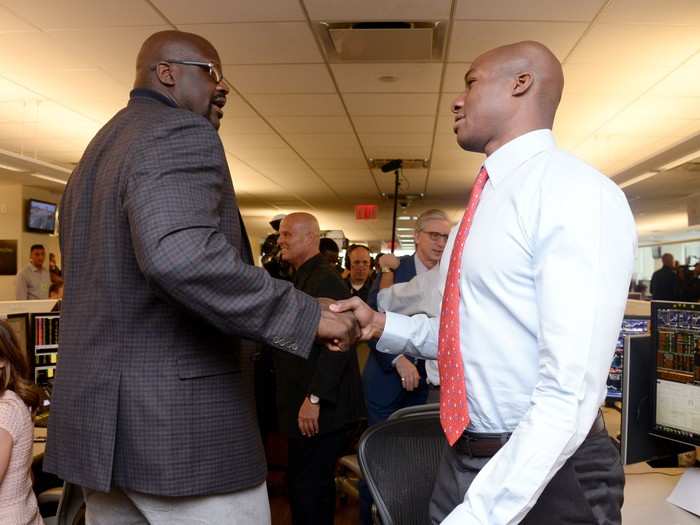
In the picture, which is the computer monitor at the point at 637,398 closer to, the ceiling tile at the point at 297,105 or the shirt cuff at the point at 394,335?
the shirt cuff at the point at 394,335

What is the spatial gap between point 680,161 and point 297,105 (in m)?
4.43

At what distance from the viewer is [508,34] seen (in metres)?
3.88

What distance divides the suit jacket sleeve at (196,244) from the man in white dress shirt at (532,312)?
313mm

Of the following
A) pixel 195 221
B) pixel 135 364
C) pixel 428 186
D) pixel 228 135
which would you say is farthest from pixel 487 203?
pixel 428 186

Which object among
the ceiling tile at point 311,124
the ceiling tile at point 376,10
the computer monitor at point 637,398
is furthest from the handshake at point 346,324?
the ceiling tile at point 311,124

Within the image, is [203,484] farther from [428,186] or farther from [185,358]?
[428,186]

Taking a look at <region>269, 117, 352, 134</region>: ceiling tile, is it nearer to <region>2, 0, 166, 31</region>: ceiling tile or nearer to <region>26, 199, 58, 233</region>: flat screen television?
<region>2, 0, 166, 31</region>: ceiling tile

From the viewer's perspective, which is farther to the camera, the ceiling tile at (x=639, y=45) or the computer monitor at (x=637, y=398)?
the ceiling tile at (x=639, y=45)

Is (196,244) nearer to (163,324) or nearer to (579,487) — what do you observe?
(163,324)

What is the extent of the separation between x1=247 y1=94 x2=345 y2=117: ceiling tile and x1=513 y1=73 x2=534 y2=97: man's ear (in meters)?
4.16

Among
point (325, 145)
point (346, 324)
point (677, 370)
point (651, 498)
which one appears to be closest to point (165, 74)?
point (346, 324)

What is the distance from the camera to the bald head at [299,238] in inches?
123

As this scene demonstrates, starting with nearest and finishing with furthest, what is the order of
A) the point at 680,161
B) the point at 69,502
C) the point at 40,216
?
the point at 69,502 → the point at 680,161 → the point at 40,216

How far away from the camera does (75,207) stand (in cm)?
127
